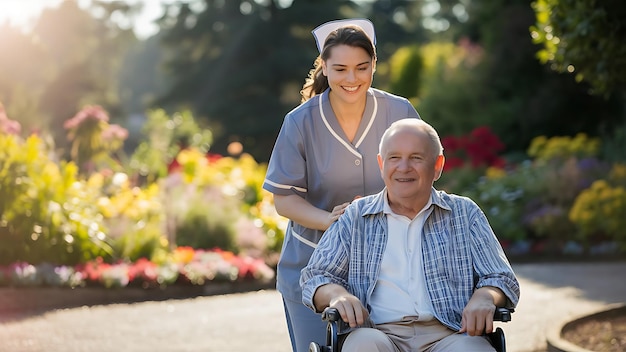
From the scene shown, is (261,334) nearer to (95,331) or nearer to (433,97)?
(95,331)

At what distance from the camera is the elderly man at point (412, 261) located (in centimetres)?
351

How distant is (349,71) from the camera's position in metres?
3.86

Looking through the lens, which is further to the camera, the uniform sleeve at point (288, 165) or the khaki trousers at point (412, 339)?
the uniform sleeve at point (288, 165)

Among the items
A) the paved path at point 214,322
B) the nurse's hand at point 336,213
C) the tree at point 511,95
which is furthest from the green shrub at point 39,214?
the tree at point 511,95

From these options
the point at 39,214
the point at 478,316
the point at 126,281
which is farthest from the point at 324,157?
the point at 39,214

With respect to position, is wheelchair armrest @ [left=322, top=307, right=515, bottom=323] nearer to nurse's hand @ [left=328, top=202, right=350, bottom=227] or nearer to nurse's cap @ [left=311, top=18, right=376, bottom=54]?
nurse's hand @ [left=328, top=202, right=350, bottom=227]

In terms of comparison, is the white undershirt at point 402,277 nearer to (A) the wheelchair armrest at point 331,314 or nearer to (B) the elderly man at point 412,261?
(B) the elderly man at point 412,261

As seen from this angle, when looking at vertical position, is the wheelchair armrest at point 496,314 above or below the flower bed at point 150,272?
above

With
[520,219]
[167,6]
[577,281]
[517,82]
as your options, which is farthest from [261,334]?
[167,6]

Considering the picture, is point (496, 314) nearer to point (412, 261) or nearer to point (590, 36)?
point (412, 261)

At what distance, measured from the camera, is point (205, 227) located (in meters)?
11.6

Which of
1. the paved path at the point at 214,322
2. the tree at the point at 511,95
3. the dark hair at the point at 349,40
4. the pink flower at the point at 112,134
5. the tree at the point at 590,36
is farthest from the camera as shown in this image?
the tree at the point at 511,95

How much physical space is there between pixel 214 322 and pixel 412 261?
16.1ft

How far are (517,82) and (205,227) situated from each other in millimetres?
11141
